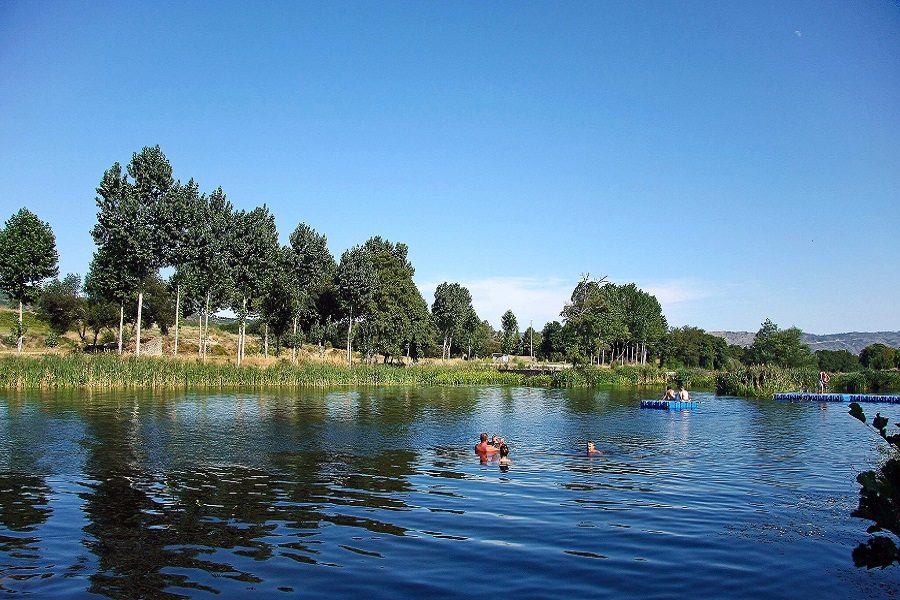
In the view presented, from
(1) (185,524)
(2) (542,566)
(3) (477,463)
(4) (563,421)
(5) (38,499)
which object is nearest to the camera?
(2) (542,566)

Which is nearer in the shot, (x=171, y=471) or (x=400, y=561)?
(x=400, y=561)

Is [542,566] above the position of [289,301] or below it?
below

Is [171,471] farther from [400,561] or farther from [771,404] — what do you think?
[771,404]

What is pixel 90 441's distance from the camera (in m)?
26.1

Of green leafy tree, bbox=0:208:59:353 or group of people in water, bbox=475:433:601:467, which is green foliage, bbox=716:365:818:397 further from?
green leafy tree, bbox=0:208:59:353

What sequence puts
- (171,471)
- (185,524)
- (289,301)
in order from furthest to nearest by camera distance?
(289,301) → (171,471) → (185,524)

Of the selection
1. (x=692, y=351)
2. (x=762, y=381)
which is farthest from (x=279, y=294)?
(x=692, y=351)

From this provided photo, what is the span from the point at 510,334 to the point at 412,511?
146625 millimetres

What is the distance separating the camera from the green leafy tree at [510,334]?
157 m

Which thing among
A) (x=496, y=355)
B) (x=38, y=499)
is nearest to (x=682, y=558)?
(x=38, y=499)

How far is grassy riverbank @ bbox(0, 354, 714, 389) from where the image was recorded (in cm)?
4784

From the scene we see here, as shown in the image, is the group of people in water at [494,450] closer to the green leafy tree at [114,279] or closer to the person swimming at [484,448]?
the person swimming at [484,448]

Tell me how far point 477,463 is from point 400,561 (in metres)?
12.3

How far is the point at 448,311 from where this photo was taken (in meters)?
136
